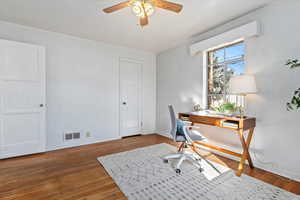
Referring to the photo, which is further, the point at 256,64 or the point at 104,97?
the point at 104,97

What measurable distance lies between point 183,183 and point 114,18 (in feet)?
9.18

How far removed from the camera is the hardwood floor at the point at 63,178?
1.66m

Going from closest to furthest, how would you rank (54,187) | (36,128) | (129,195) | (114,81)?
1. (129,195)
2. (54,187)
3. (36,128)
4. (114,81)

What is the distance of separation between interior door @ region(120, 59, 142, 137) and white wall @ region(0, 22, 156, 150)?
0.16m

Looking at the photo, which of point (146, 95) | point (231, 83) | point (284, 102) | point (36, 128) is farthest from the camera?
point (146, 95)

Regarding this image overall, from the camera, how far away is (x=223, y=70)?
2916 mm

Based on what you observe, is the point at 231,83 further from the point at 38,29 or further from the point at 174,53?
the point at 38,29

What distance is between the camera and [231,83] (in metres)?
2.26

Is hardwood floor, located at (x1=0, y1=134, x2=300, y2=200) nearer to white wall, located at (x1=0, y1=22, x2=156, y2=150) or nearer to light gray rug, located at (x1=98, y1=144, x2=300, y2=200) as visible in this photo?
light gray rug, located at (x1=98, y1=144, x2=300, y2=200)

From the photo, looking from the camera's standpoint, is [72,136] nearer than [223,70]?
No

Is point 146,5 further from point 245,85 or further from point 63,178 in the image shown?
point 63,178

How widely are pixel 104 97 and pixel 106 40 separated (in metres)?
1.40

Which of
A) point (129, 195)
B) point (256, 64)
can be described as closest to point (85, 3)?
point (129, 195)

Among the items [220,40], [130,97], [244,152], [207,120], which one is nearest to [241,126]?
[244,152]
